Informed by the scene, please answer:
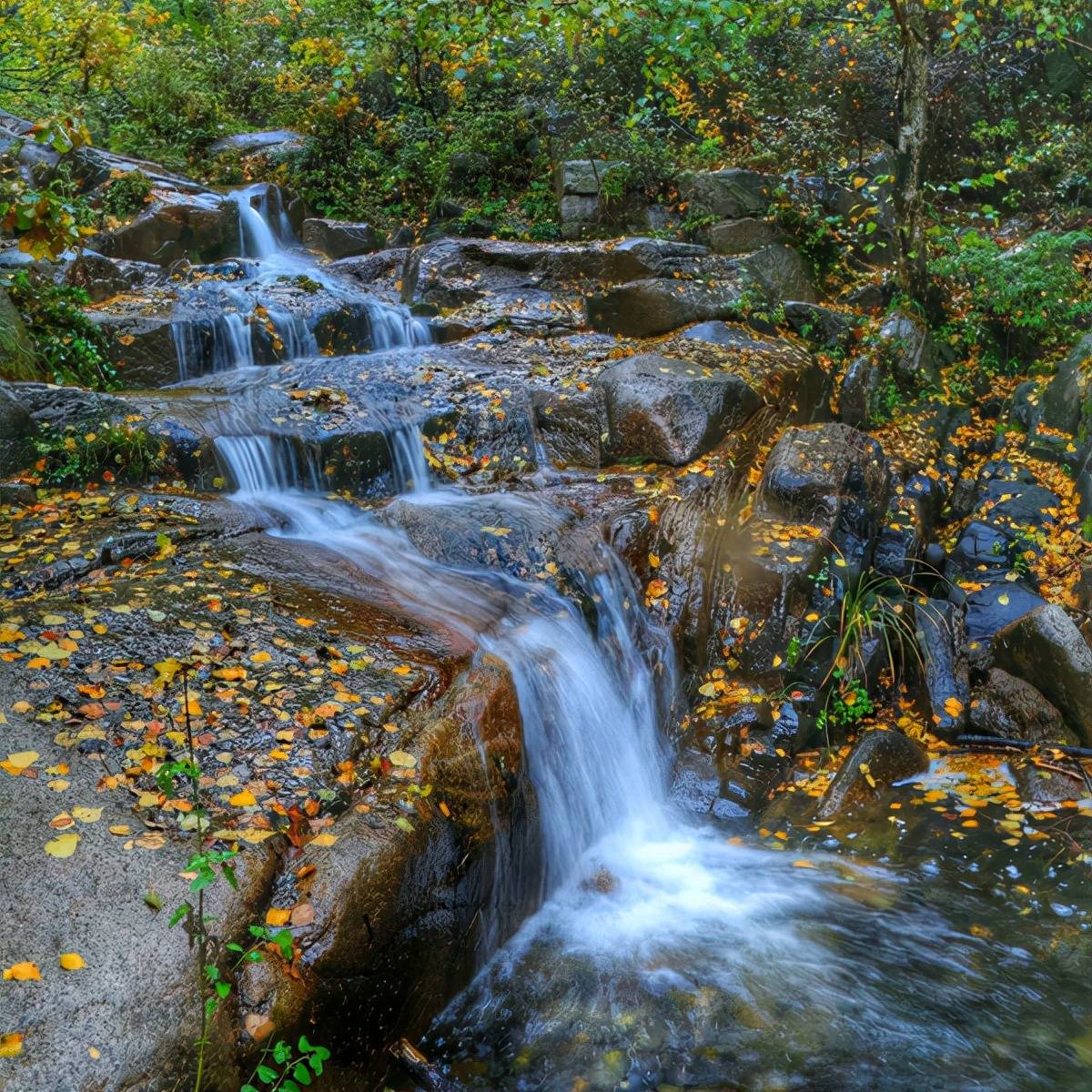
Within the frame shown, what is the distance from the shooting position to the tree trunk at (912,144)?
29.1 ft

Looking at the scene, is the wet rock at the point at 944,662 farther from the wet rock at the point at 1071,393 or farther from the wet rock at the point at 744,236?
the wet rock at the point at 744,236

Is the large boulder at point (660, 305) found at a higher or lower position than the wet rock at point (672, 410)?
higher

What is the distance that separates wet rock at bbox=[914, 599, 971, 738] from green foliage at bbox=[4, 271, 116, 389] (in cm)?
796

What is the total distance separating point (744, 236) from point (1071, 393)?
457 cm

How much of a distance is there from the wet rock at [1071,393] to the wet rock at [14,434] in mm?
9377

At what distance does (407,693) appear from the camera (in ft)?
14.5

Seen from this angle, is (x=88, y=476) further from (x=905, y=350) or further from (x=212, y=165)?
(x=212, y=165)

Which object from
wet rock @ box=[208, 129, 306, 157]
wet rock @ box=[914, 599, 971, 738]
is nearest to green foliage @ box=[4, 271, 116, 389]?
wet rock @ box=[208, 129, 306, 157]

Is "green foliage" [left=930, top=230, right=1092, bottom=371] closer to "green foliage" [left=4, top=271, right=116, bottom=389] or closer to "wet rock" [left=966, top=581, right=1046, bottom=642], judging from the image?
"wet rock" [left=966, top=581, right=1046, bottom=642]

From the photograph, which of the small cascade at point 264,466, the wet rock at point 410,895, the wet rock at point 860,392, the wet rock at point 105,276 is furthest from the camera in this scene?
the wet rock at point 105,276

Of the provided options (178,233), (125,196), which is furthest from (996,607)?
(125,196)

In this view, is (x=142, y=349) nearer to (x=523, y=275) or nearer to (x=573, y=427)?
(x=573, y=427)

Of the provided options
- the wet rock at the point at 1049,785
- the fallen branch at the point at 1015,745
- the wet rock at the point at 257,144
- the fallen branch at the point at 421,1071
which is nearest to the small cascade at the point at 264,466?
the fallen branch at the point at 421,1071

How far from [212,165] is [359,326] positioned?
661cm
